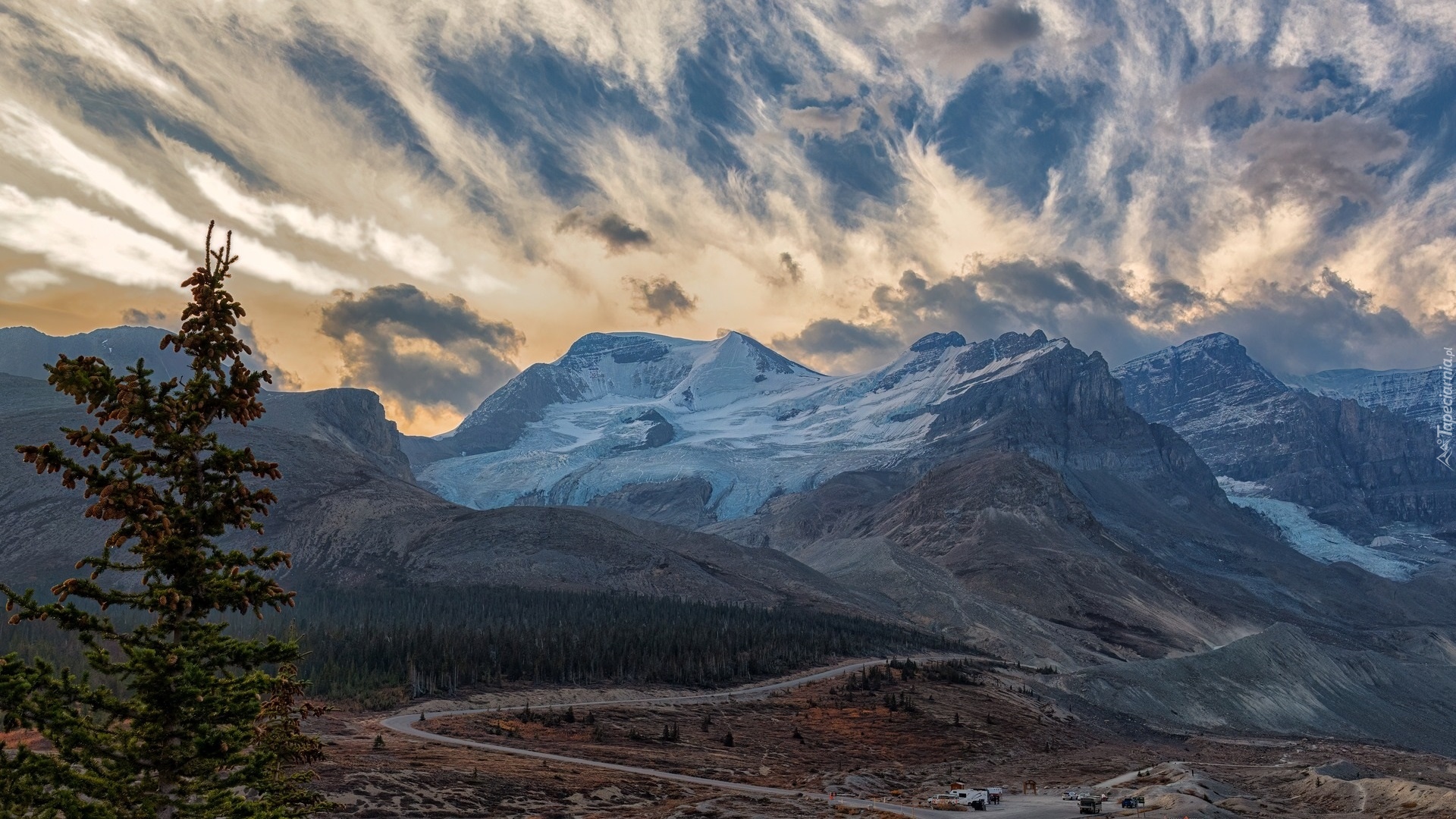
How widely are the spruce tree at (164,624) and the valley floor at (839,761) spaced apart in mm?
31739

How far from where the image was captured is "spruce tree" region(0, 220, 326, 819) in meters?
15.2

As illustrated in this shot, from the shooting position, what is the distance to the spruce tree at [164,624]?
15.2 metres

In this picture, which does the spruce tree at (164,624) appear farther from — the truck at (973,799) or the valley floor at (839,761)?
the truck at (973,799)

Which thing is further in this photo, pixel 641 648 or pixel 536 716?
pixel 641 648

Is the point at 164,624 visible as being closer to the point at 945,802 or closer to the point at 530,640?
the point at 945,802

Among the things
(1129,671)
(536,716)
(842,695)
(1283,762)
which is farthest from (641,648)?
(1129,671)

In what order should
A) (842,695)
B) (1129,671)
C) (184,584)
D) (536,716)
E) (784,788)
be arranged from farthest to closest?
(1129,671), (842,695), (536,716), (784,788), (184,584)

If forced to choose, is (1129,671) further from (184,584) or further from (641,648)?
(184,584)

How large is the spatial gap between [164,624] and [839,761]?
77.0 meters

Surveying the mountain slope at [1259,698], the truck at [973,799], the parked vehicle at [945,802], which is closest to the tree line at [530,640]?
the mountain slope at [1259,698]

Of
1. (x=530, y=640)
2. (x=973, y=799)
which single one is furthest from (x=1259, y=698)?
(x=973, y=799)

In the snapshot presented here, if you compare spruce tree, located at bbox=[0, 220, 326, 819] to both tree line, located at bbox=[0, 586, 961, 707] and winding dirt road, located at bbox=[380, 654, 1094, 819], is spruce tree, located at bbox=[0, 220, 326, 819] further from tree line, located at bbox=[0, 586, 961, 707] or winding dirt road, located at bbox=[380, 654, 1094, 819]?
tree line, located at bbox=[0, 586, 961, 707]

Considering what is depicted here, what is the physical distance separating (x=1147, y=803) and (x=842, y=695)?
60.2 meters

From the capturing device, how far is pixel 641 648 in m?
133
